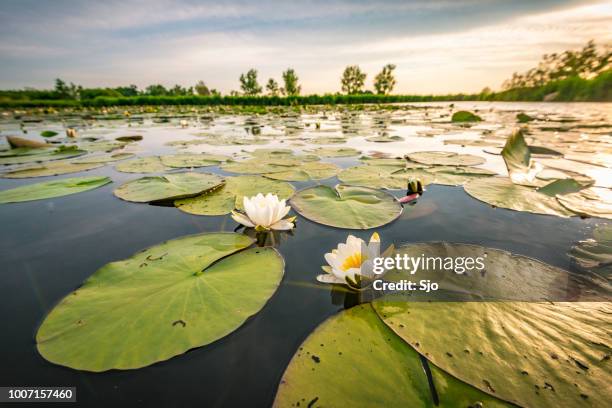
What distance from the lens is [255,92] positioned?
1730 inches

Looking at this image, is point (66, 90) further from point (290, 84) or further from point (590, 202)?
point (590, 202)

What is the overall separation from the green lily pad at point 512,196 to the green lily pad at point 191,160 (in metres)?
2.28

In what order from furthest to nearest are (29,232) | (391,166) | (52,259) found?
1. (391,166)
2. (29,232)
3. (52,259)

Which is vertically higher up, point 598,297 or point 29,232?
point 598,297

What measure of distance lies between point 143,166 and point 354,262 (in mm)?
2414

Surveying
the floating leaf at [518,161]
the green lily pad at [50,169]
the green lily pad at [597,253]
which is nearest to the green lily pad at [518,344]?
the green lily pad at [597,253]

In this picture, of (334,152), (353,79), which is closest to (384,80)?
(353,79)

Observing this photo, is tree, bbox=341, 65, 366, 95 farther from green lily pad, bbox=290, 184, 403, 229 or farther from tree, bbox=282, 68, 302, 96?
green lily pad, bbox=290, 184, 403, 229

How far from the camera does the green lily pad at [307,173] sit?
2117 millimetres

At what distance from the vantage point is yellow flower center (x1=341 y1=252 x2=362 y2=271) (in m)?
0.88

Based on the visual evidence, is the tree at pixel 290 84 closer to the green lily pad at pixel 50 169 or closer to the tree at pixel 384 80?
the tree at pixel 384 80

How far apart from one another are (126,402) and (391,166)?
2.35m

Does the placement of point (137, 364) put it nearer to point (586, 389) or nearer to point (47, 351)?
point (47, 351)

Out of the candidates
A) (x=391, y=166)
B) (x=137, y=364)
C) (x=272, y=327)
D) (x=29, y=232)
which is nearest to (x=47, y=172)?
(x=29, y=232)
